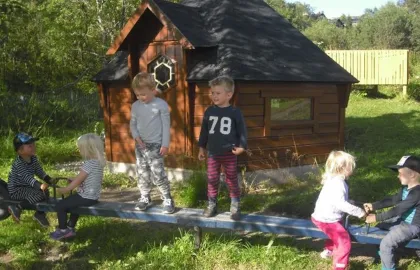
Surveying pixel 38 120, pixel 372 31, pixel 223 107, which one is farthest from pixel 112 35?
pixel 372 31

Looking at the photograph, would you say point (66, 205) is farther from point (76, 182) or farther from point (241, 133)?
point (241, 133)

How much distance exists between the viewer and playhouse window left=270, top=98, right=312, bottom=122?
8758 millimetres

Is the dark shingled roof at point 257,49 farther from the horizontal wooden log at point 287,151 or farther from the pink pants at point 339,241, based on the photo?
the pink pants at point 339,241

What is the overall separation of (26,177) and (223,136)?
229cm

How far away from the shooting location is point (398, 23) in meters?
40.6

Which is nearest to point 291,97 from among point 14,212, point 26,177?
point 26,177

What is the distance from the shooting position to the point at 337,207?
460cm

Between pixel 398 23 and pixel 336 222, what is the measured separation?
130ft

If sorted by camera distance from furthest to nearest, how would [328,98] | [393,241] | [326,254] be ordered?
[328,98] → [326,254] → [393,241]

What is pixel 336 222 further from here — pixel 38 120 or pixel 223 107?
pixel 38 120

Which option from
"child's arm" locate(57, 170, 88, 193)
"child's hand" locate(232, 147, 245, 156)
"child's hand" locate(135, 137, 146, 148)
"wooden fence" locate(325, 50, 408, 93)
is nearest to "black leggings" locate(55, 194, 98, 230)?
"child's arm" locate(57, 170, 88, 193)

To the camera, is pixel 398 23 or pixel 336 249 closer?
pixel 336 249

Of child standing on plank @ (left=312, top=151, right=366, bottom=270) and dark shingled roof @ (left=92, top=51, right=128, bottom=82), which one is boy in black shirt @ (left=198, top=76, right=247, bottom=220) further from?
dark shingled roof @ (left=92, top=51, right=128, bottom=82)

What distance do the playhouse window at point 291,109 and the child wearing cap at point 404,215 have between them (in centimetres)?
415
